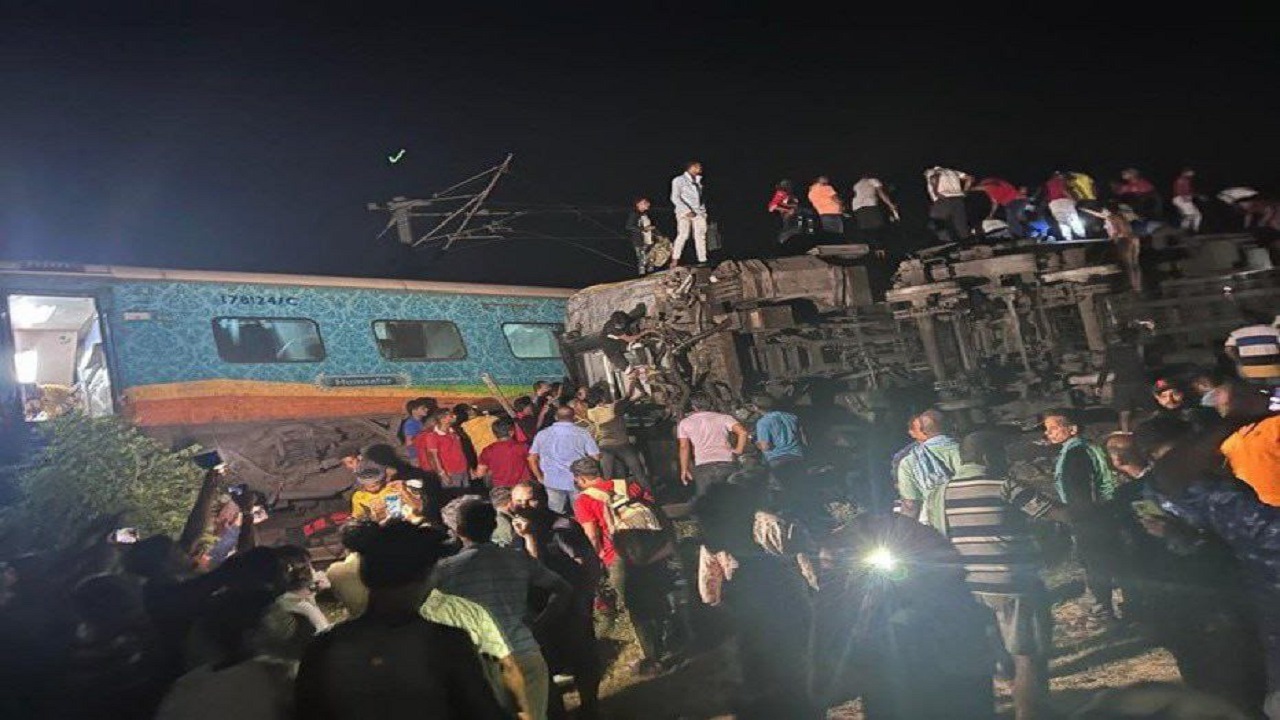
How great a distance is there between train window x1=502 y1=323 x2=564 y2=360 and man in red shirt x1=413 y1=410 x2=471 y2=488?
15.1 ft

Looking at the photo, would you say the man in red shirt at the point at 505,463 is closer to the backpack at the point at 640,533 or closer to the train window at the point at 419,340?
the backpack at the point at 640,533

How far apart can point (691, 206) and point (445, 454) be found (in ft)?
19.8

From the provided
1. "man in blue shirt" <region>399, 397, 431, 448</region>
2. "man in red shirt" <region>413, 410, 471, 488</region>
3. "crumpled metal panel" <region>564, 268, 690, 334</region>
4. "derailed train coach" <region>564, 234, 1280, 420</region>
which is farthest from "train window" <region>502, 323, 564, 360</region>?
"man in red shirt" <region>413, 410, 471, 488</region>

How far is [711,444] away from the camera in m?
9.02

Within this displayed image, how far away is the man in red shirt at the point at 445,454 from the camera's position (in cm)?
1062

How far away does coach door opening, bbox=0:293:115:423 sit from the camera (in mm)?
11289

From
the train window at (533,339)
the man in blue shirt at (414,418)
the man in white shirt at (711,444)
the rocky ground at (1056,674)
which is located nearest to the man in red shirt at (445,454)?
the man in blue shirt at (414,418)

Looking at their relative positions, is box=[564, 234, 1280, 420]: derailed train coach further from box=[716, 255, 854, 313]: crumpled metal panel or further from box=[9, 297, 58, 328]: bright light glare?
box=[9, 297, 58, 328]: bright light glare

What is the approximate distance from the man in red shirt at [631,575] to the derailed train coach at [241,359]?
654 centimetres

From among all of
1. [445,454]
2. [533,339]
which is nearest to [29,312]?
[445,454]

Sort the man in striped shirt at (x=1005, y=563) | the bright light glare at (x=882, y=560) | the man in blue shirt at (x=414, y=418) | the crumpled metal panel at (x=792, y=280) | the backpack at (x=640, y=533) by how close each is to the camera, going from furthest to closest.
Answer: the crumpled metal panel at (x=792, y=280) → the man in blue shirt at (x=414, y=418) → the backpack at (x=640, y=533) → the man in striped shirt at (x=1005, y=563) → the bright light glare at (x=882, y=560)

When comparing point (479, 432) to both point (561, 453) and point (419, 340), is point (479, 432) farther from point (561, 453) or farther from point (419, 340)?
point (419, 340)

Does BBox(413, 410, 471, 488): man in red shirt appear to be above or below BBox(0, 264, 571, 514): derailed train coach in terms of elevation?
below

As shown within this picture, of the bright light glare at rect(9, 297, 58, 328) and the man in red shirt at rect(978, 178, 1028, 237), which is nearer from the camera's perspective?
the bright light glare at rect(9, 297, 58, 328)
